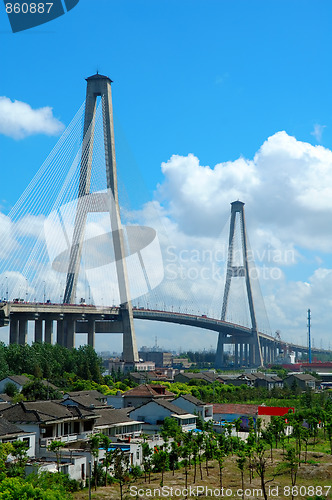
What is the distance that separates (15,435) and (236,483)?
7.94 metres

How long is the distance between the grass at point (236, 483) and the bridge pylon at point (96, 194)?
1023 inches

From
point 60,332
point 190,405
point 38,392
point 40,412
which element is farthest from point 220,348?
point 40,412

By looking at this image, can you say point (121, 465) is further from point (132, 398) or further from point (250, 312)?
point (250, 312)

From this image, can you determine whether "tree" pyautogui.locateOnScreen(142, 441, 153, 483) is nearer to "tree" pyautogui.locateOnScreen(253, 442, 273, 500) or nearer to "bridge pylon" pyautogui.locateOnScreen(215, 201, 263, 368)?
"tree" pyautogui.locateOnScreen(253, 442, 273, 500)

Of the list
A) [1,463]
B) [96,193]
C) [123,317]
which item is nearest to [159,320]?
[123,317]

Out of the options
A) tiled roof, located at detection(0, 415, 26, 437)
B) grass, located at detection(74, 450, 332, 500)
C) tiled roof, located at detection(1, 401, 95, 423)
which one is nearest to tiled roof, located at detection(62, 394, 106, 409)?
tiled roof, located at detection(1, 401, 95, 423)

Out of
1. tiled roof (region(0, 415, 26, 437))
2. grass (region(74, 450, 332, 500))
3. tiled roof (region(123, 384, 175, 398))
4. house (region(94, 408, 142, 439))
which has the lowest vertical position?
grass (region(74, 450, 332, 500))

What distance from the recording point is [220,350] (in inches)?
3895

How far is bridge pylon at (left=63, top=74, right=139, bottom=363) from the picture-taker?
164 feet

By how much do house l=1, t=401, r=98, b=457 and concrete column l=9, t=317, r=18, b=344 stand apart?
93.9 ft

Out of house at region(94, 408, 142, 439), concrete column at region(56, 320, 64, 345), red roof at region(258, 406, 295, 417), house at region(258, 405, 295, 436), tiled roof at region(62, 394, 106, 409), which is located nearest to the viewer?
house at region(94, 408, 142, 439)

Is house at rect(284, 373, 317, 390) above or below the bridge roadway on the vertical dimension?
below

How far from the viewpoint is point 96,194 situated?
50.8 m

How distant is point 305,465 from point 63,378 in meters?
21.5
